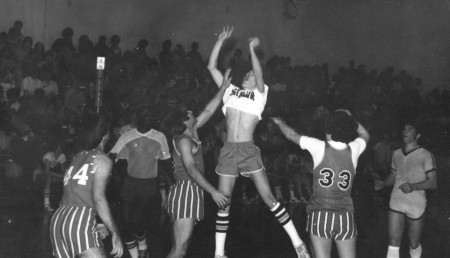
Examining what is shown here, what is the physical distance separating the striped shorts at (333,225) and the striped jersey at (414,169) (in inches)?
72.4

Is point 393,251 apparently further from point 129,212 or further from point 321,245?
point 129,212

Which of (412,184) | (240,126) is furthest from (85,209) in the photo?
(412,184)

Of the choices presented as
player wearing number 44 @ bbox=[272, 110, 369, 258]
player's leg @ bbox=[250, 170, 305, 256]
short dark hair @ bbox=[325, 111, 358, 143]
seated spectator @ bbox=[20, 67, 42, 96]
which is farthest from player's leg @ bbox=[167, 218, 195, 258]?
seated spectator @ bbox=[20, 67, 42, 96]

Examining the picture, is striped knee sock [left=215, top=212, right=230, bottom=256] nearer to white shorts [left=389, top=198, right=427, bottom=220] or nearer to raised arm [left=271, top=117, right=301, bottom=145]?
raised arm [left=271, top=117, right=301, bottom=145]

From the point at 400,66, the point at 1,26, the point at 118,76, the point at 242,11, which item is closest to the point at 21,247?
the point at 118,76

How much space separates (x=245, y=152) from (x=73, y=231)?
2.94 m

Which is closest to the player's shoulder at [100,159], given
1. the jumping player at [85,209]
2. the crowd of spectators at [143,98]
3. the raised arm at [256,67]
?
the jumping player at [85,209]

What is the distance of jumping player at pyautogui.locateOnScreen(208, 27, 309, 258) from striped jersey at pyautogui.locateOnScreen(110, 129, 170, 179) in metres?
0.76

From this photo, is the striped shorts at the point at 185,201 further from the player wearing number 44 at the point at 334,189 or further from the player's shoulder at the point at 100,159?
the player's shoulder at the point at 100,159

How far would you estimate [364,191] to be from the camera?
51.2 ft

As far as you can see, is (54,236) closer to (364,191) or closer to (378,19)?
(364,191)

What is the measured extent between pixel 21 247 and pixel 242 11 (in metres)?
10.4

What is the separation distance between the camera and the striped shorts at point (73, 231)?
6.41m

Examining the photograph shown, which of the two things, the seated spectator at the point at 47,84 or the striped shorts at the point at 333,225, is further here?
the seated spectator at the point at 47,84
